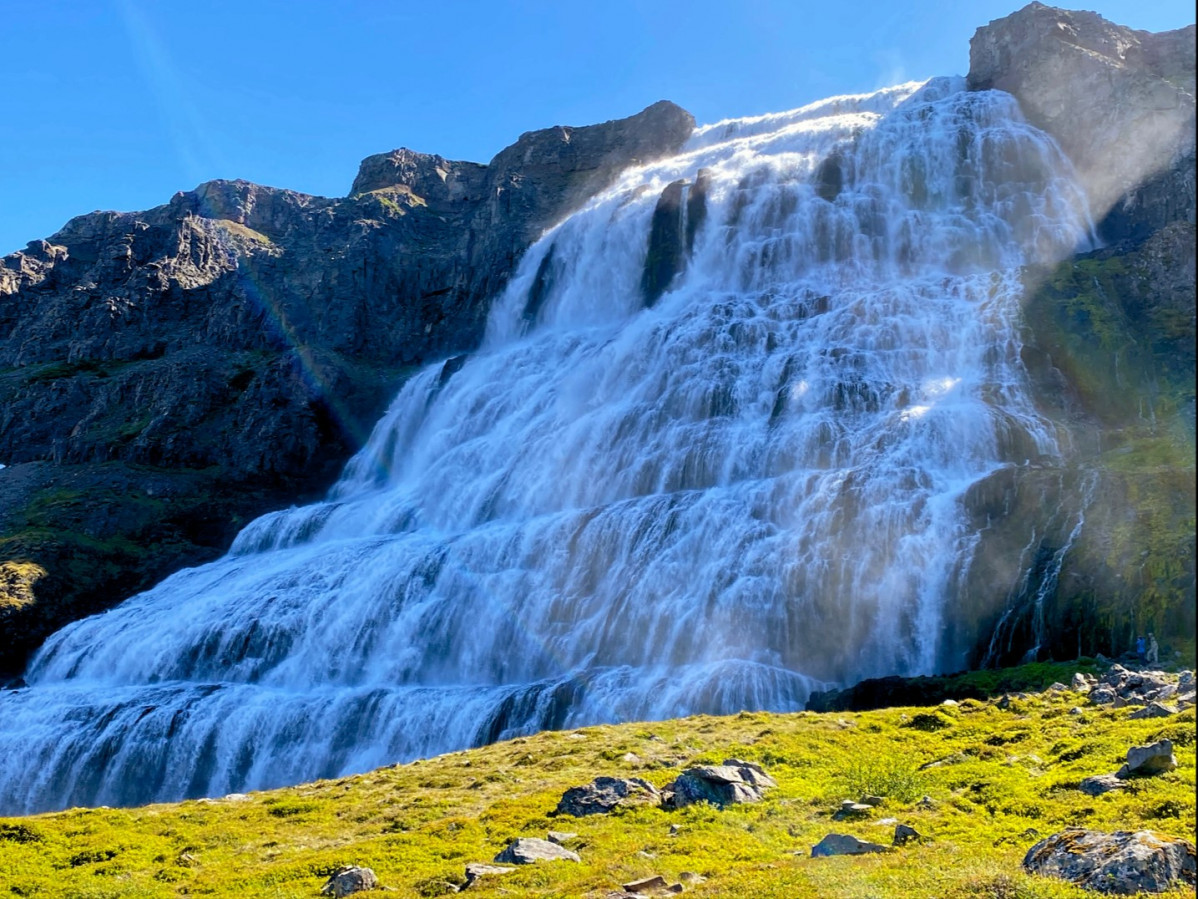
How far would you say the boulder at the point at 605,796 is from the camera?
2084cm

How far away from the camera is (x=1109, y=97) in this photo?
7569 centimetres

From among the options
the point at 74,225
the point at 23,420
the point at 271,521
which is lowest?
the point at 271,521

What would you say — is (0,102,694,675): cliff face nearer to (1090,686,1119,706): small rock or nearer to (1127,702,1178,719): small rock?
(1090,686,1119,706): small rock

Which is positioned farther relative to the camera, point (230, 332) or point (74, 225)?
Answer: point (74, 225)

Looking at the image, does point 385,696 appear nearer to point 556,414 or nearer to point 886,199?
point 556,414

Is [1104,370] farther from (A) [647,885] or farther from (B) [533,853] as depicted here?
(A) [647,885]

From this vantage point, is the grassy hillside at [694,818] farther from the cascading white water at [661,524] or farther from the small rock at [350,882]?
the cascading white water at [661,524]

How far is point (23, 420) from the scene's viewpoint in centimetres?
11275

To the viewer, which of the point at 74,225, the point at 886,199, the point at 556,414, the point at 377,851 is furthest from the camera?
the point at 74,225

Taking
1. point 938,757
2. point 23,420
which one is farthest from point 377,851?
point 23,420

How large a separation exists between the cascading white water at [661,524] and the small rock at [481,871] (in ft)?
68.9

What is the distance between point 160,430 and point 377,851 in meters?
92.7

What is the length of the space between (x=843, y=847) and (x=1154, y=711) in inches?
431

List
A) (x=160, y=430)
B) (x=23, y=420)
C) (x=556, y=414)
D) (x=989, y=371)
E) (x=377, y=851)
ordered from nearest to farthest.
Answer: (x=377, y=851), (x=989, y=371), (x=556, y=414), (x=160, y=430), (x=23, y=420)
